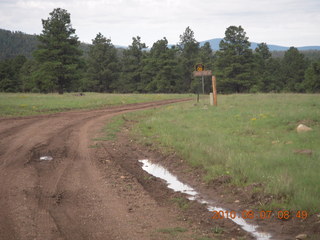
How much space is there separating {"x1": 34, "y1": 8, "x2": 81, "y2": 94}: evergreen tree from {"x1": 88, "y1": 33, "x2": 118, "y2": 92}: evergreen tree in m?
27.9

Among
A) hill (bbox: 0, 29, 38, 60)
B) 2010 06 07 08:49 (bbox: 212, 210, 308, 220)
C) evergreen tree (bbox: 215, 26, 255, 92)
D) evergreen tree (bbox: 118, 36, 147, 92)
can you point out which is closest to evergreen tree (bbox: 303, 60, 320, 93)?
evergreen tree (bbox: 215, 26, 255, 92)

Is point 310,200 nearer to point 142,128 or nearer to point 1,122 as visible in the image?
point 142,128

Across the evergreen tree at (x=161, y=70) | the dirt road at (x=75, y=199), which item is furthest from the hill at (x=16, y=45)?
the dirt road at (x=75, y=199)

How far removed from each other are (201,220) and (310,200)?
6.24 feet

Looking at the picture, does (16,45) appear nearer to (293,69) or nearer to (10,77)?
(10,77)

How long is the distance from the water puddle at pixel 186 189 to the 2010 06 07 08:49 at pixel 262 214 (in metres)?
0.14

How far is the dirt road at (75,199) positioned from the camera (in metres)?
4.74

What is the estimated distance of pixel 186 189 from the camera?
23.4 feet

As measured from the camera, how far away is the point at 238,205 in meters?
6.12

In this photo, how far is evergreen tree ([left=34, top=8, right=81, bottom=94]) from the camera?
39.5 m

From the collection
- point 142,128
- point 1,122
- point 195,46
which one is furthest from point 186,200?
point 195,46

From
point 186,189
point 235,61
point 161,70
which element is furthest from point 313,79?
point 186,189

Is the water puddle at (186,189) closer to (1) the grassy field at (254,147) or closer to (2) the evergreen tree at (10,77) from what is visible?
(1) the grassy field at (254,147)

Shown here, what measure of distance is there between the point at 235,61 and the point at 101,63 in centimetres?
2888
